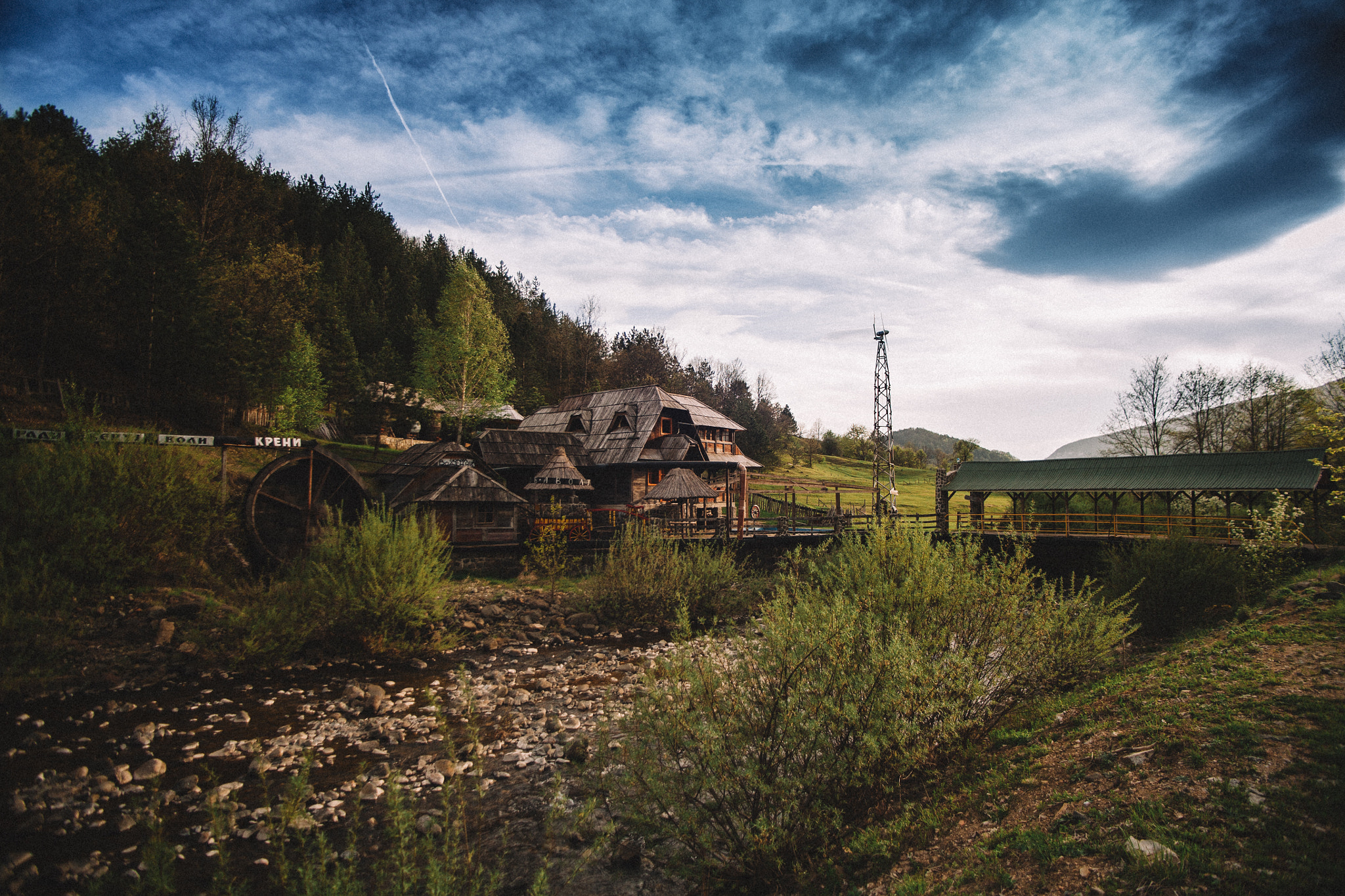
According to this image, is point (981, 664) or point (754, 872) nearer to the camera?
point (754, 872)

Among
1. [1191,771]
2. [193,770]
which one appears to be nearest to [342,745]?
[193,770]

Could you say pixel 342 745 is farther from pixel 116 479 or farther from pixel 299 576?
pixel 116 479

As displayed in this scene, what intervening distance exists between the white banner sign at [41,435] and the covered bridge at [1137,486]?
26706mm

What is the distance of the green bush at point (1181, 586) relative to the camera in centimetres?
1215

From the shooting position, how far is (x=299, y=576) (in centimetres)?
1304

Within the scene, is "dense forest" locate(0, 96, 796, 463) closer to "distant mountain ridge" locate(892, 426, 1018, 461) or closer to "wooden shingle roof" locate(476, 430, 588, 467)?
"wooden shingle roof" locate(476, 430, 588, 467)

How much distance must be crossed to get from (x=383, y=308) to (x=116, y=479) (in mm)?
42717

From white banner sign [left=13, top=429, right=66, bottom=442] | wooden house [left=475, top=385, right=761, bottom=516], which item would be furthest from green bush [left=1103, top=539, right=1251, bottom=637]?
white banner sign [left=13, top=429, right=66, bottom=442]

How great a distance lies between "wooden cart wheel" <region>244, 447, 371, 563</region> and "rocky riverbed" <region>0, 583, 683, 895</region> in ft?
16.9

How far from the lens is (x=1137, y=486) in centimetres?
2325

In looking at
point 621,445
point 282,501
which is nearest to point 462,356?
point 621,445

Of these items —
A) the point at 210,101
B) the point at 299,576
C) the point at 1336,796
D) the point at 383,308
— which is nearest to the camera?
the point at 1336,796

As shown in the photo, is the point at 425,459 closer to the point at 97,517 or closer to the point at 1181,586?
the point at 97,517

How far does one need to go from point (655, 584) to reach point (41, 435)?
48.1 ft
